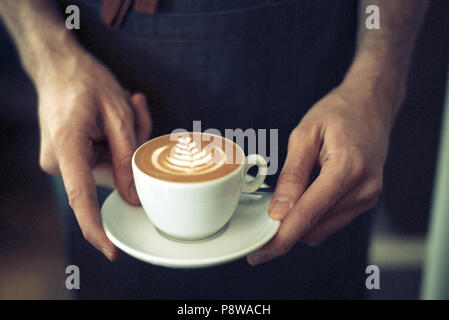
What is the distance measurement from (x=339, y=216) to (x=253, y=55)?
310 mm

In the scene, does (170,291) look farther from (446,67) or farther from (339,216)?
(446,67)

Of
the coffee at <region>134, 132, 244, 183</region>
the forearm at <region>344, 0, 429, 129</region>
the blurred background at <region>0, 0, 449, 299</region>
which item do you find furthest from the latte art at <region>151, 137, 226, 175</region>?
the blurred background at <region>0, 0, 449, 299</region>

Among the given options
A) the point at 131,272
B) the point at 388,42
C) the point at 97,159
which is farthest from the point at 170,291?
the point at 388,42

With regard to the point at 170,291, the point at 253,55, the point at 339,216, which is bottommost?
the point at 170,291

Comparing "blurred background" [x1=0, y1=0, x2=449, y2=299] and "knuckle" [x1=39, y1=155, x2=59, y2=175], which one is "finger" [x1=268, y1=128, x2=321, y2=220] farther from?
"blurred background" [x1=0, y1=0, x2=449, y2=299]

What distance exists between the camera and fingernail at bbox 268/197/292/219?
0.51m

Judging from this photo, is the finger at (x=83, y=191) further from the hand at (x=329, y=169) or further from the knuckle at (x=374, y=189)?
the knuckle at (x=374, y=189)

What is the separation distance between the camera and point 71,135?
0.57 metres

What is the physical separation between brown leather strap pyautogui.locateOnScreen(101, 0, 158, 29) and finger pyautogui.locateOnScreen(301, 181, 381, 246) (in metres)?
0.43

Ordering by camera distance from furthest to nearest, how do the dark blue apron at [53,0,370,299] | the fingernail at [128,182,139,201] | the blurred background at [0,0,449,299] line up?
1. the blurred background at [0,0,449,299]
2. the dark blue apron at [53,0,370,299]
3. the fingernail at [128,182,139,201]

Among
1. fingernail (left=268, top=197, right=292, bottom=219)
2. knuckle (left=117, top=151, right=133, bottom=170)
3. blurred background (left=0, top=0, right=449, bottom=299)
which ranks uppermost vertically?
knuckle (left=117, top=151, right=133, bottom=170)

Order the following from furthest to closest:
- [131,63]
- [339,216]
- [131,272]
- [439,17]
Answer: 1. [439,17]
2. [131,272]
3. [131,63]
4. [339,216]

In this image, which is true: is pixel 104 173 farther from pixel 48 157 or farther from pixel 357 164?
pixel 357 164

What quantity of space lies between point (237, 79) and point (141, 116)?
18 cm
